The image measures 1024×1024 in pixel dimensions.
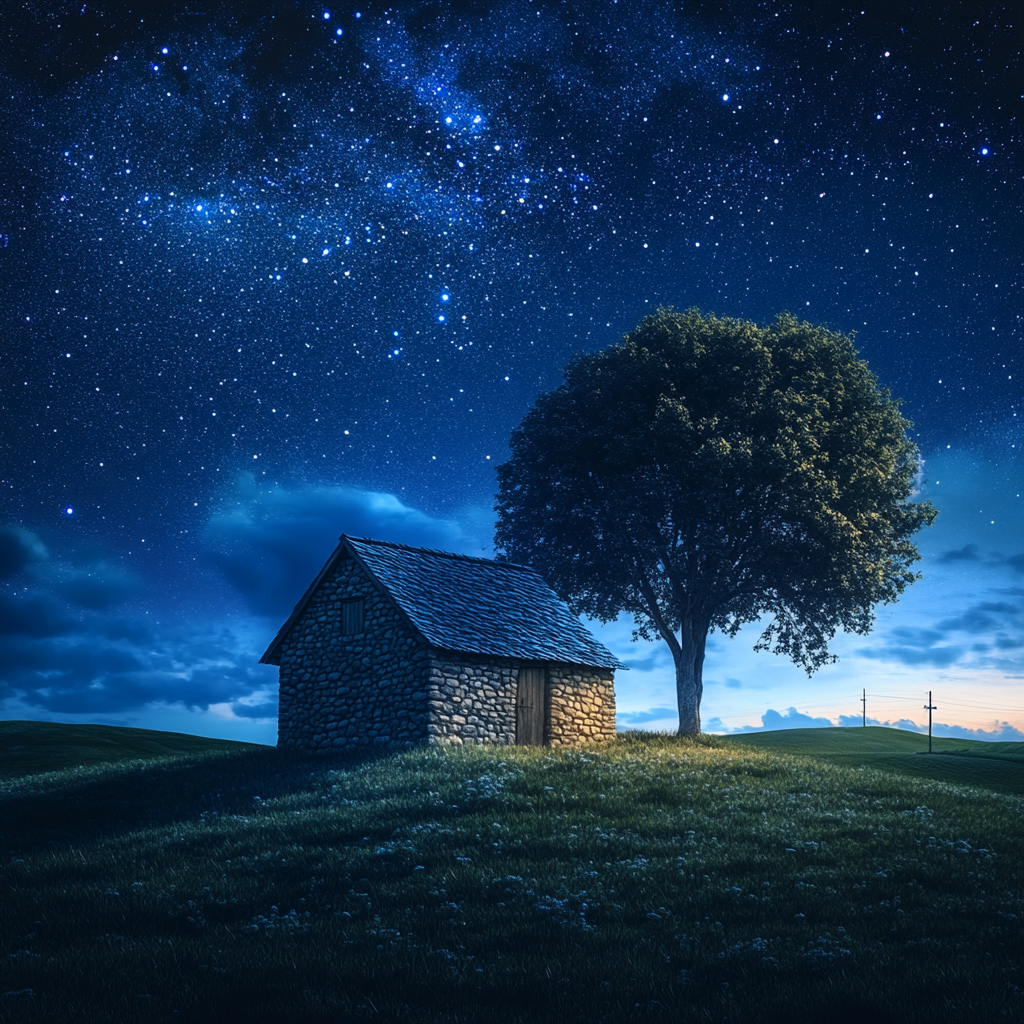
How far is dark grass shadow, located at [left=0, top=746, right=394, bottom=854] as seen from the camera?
19.6 m

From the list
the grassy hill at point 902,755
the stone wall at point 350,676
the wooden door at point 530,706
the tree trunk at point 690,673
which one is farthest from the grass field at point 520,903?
the tree trunk at point 690,673

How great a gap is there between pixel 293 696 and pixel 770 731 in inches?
1736

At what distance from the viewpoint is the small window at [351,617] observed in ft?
103

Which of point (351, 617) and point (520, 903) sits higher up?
point (351, 617)

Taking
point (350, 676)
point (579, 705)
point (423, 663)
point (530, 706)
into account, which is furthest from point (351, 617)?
point (579, 705)

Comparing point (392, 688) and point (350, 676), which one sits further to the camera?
point (350, 676)

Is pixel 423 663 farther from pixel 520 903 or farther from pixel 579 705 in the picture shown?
pixel 520 903

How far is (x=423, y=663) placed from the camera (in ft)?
94.0

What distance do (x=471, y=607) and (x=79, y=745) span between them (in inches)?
1283

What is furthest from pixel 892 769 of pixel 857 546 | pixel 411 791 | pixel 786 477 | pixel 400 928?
pixel 400 928

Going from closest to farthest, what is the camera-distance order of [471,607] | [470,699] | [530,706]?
1. [470,699]
2. [530,706]
3. [471,607]

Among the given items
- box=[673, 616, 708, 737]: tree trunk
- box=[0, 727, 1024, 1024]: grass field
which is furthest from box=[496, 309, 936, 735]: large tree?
box=[0, 727, 1024, 1024]: grass field

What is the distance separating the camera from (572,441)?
40.7 meters

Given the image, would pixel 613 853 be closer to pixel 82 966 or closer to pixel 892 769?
pixel 82 966
